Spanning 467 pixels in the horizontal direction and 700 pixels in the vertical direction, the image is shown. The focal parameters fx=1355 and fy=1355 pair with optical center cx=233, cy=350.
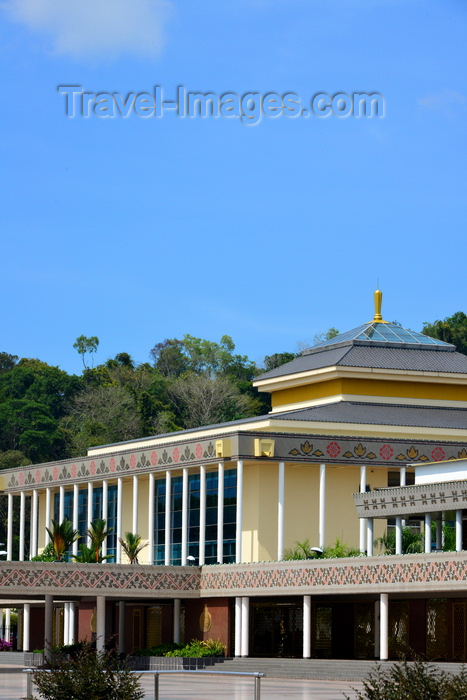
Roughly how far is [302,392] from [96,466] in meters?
11.3

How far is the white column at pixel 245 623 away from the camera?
54.1 meters

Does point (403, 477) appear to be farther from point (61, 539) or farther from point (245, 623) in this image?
point (61, 539)

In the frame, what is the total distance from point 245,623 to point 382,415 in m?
14.1

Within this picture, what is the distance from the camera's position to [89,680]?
2230 centimetres

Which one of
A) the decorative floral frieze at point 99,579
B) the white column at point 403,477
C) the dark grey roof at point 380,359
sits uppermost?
the dark grey roof at point 380,359

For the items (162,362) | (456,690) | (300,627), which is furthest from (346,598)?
(162,362)

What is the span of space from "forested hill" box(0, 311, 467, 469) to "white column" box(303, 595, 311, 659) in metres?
62.3

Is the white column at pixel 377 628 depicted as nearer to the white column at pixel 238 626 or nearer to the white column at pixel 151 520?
the white column at pixel 238 626

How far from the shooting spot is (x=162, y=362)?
5773 inches

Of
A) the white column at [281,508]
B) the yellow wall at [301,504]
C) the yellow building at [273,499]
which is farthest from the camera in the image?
the yellow wall at [301,504]

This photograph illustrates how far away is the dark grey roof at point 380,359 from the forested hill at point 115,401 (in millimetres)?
47468

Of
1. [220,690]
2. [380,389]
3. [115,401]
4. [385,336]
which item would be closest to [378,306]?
[385,336]

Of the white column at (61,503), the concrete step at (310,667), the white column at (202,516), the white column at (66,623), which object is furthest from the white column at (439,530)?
the white column at (61,503)

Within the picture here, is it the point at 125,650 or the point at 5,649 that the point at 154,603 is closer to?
the point at 125,650
